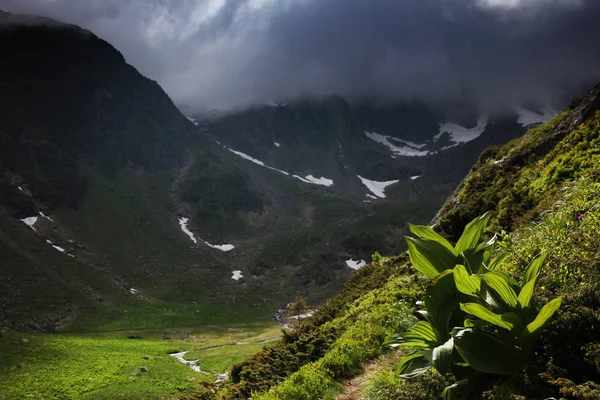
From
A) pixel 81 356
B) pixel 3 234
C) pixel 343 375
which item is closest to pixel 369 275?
pixel 343 375

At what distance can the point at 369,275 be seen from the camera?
1994 centimetres

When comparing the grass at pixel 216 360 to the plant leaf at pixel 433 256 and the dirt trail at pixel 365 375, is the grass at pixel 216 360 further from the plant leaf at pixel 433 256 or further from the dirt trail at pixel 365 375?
the plant leaf at pixel 433 256

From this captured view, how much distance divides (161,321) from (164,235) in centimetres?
9846

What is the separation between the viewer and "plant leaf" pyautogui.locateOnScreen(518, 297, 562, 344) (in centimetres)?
417

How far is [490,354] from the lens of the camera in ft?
14.6

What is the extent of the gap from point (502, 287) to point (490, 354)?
798 millimetres

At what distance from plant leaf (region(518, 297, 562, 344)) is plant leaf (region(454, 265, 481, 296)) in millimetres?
644

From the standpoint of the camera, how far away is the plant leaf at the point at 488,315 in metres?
4.28

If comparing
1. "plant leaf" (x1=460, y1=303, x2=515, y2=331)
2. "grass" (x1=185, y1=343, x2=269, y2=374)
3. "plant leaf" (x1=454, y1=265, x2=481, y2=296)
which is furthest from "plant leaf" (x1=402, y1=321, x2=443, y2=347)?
"grass" (x1=185, y1=343, x2=269, y2=374)

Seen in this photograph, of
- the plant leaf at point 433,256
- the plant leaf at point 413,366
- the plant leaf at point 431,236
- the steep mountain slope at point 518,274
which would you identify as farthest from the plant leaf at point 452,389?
the plant leaf at point 431,236

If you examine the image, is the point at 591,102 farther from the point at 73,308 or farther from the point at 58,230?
the point at 58,230

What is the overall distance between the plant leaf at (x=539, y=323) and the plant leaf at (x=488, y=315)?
0.70 ft

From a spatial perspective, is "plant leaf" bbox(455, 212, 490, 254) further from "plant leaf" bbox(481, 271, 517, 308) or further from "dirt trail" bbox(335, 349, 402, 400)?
"dirt trail" bbox(335, 349, 402, 400)

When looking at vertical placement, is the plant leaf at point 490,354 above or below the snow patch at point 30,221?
below
